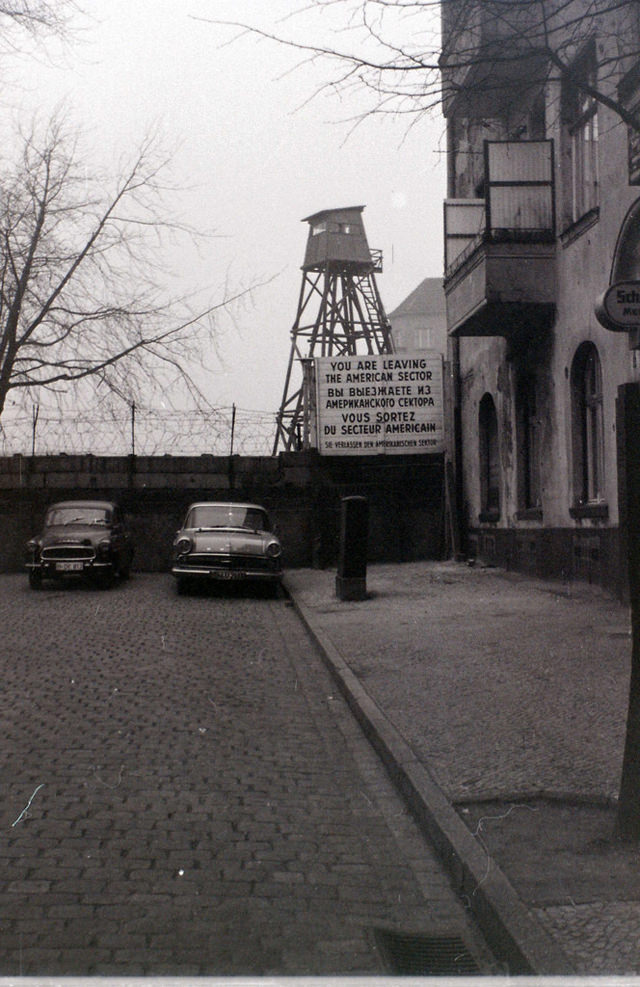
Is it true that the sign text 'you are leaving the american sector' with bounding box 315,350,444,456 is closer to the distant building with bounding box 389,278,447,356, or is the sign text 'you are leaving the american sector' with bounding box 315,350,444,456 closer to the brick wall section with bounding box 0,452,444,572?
the brick wall section with bounding box 0,452,444,572

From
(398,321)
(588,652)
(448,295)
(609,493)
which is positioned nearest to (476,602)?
(609,493)

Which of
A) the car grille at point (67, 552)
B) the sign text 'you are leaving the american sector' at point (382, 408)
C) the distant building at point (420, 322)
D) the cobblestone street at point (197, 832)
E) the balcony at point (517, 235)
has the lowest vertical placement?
the cobblestone street at point (197, 832)

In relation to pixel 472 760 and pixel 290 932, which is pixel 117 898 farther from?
pixel 472 760

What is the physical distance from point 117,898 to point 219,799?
143cm

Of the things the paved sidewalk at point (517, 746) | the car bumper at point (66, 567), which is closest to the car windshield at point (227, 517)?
the car bumper at point (66, 567)

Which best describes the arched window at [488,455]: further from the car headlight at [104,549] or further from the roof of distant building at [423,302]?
the roof of distant building at [423,302]

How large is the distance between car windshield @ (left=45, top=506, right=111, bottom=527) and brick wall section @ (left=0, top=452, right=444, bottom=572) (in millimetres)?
3233

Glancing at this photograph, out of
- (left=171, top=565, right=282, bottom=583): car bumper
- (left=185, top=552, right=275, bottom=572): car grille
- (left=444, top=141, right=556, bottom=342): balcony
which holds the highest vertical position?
(left=444, top=141, right=556, bottom=342): balcony

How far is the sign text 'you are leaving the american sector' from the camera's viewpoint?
72.6 feet

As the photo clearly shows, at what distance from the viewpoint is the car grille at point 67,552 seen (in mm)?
17312

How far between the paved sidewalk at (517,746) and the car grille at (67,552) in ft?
18.0

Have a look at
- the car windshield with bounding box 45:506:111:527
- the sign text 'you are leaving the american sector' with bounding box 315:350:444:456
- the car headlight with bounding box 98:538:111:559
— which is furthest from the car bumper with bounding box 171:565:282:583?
the sign text 'you are leaving the american sector' with bounding box 315:350:444:456

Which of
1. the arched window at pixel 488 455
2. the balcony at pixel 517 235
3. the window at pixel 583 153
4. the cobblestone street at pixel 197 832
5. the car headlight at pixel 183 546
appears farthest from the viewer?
the arched window at pixel 488 455

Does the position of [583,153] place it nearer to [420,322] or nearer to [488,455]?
[488,455]
